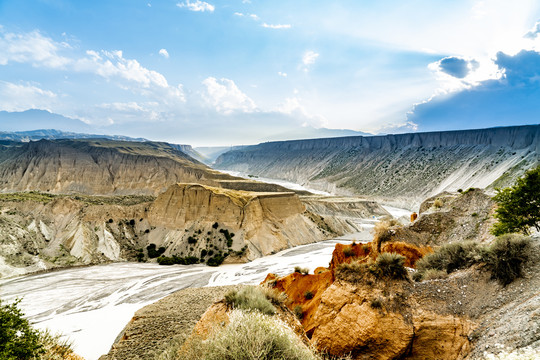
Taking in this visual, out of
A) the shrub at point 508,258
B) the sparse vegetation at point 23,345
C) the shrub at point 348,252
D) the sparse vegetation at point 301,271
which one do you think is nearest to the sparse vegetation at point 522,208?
Result: the shrub at point 508,258

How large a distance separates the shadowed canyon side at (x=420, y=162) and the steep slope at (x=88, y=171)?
55.3m

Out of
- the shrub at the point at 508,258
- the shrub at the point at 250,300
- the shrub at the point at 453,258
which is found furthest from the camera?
the shrub at the point at 453,258

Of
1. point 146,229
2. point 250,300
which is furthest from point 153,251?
point 250,300

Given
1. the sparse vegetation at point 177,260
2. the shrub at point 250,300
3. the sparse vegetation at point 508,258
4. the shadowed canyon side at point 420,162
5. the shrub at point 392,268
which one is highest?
the shadowed canyon side at point 420,162

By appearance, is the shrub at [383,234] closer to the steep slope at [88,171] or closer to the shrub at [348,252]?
the shrub at [348,252]

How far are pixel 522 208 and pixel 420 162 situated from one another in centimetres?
9218

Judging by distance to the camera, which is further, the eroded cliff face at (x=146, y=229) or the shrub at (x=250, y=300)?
the eroded cliff face at (x=146, y=229)

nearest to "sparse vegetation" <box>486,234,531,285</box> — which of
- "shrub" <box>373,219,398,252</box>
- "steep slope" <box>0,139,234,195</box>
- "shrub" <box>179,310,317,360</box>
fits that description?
"shrub" <box>179,310,317,360</box>

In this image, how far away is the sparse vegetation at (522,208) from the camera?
11.8 metres

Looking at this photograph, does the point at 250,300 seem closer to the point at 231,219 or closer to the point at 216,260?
the point at 216,260

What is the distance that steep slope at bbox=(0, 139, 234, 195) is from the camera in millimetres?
80000

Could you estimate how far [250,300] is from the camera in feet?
22.7

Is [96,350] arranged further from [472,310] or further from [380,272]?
[472,310]

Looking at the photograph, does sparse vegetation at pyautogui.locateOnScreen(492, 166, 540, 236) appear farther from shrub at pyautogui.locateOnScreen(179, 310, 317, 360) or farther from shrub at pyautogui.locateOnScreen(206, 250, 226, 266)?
shrub at pyautogui.locateOnScreen(206, 250, 226, 266)
